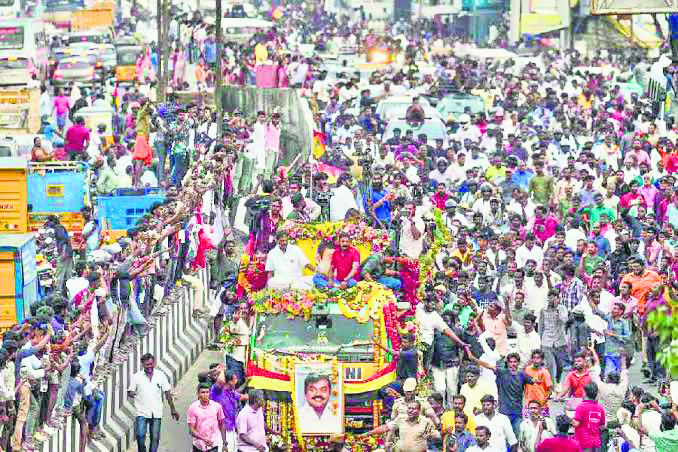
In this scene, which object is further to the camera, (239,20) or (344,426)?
(239,20)

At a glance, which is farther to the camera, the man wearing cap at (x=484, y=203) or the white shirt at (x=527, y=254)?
the man wearing cap at (x=484, y=203)

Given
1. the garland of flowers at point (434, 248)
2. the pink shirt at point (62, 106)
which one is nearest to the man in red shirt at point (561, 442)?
the garland of flowers at point (434, 248)

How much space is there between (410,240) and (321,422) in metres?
6.81

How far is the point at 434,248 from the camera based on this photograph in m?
25.9

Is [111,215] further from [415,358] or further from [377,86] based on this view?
[377,86]

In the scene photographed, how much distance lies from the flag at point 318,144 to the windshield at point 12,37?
13.3 metres

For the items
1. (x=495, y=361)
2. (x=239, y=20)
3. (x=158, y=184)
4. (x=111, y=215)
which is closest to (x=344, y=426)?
(x=495, y=361)

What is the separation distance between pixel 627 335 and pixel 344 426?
5.00 m

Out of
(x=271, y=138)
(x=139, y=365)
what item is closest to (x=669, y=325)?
(x=139, y=365)

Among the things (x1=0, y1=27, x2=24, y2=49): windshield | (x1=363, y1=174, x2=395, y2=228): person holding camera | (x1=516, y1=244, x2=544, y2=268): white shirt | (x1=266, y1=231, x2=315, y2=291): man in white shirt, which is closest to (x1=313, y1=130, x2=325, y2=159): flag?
(x1=363, y1=174, x2=395, y2=228): person holding camera

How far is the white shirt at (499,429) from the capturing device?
19.1 m

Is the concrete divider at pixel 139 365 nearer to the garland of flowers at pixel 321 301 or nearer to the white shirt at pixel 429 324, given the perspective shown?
the garland of flowers at pixel 321 301

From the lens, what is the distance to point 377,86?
1901 inches

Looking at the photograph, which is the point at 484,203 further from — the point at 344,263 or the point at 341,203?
the point at 344,263
